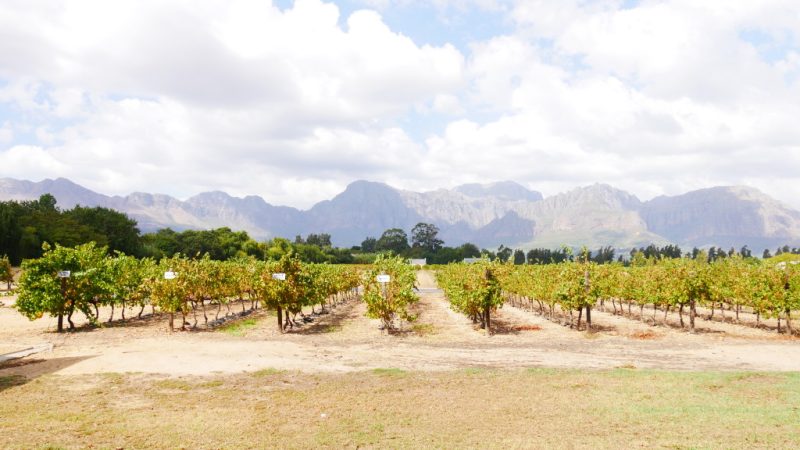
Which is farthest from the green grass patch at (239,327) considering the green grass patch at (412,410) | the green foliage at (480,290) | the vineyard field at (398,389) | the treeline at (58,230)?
the treeline at (58,230)

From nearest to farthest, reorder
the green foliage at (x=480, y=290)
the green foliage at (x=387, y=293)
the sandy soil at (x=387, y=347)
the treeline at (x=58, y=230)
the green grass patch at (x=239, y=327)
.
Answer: the sandy soil at (x=387, y=347), the green foliage at (x=387, y=293), the green foliage at (x=480, y=290), the green grass patch at (x=239, y=327), the treeline at (x=58, y=230)

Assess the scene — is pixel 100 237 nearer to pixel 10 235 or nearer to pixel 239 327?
pixel 10 235

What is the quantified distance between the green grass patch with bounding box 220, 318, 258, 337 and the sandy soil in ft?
1.43

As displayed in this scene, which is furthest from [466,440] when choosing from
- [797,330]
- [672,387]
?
[797,330]

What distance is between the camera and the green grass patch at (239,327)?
2475cm

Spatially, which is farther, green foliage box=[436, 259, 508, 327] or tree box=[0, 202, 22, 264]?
tree box=[0, 202, 22, 264]

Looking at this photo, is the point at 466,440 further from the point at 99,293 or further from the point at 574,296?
the point at 99,293

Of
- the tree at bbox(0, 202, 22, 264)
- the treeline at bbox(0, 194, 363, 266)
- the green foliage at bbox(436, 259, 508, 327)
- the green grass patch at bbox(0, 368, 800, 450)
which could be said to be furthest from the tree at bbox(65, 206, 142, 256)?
the green grass patch at bbox(0, 368, 800, 450)

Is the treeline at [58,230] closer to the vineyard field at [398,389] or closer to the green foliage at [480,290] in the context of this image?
the vineyard field at [398,389]

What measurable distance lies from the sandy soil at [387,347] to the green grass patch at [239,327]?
44 centimetres

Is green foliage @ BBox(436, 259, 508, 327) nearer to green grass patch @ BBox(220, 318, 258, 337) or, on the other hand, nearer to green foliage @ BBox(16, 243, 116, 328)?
green grass patch @ BBox(220, 318, 258, 337)

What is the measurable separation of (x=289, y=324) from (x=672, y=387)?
19144mm

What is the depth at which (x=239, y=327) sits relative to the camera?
26.8m

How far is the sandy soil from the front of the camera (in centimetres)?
1658
